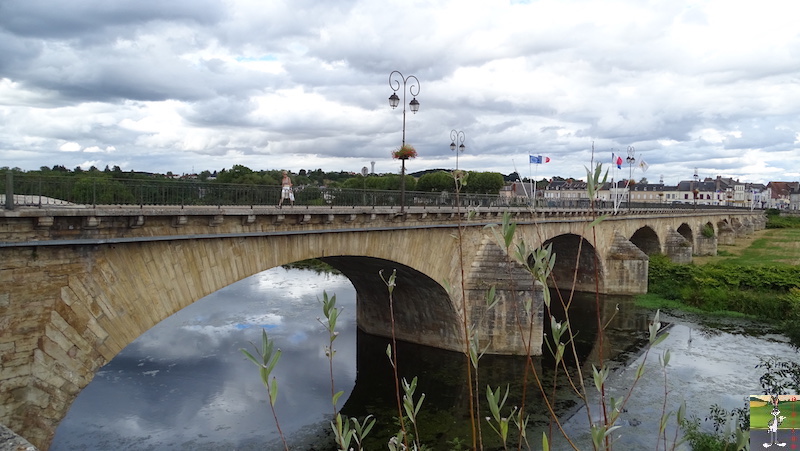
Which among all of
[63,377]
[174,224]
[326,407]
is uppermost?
[174,224]

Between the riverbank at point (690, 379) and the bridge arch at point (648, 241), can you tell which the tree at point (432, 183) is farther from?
the riverbank at point (690, 379)

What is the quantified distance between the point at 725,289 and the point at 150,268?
3406 centimetres

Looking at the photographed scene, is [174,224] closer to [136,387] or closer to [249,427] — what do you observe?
[249,427]

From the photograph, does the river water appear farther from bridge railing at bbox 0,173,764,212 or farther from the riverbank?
bridge railing at bbox 0,173,764,212

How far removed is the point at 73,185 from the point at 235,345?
13.5m

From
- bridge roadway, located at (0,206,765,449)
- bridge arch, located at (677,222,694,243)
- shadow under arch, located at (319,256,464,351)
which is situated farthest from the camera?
bridge arch, located at (677,222,694,243)

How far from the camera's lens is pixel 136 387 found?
1839 centimetres

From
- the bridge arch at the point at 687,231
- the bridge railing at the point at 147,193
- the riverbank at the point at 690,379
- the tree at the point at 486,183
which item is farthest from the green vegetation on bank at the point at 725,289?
the tree at the point at 486,183

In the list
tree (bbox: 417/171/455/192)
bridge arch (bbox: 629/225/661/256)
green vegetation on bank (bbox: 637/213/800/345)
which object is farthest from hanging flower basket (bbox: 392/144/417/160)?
tree (bbox: 417/171/455/192)

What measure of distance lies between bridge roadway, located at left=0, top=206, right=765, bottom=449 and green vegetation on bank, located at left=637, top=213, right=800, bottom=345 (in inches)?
634

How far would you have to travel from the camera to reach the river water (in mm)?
15414

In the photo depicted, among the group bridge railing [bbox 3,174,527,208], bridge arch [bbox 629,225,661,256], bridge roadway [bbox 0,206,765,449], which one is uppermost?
bridge railing [bbox 3,174,527,208]

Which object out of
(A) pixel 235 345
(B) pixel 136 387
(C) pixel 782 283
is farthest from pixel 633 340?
(B) pixel 136 387

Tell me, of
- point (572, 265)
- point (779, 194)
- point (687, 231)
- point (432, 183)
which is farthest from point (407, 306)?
point (779, 194)
